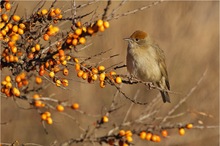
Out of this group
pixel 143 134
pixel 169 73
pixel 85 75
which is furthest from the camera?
pixel 169 73

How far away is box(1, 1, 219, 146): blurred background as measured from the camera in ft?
28.3

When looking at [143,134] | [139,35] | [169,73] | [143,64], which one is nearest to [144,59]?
[143,64]

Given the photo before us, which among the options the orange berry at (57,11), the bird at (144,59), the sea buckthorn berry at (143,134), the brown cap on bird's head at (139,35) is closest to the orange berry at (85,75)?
the orange berry at (57,11)

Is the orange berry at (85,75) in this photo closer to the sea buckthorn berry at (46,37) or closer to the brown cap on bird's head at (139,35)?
the sea buckthorn berry at (46,37)

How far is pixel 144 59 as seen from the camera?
6590 millimetres

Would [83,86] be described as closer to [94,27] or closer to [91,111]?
[91,111]

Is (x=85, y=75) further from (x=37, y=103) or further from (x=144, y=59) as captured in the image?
(x=144, y=59)

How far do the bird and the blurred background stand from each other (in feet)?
5.04

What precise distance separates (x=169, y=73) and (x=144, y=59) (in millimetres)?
3126

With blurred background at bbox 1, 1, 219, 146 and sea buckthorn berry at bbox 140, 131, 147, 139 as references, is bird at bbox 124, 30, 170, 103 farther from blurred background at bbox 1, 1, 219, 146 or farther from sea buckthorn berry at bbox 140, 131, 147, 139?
sea buckthorn berry at bbox 140, 131, 147, 139

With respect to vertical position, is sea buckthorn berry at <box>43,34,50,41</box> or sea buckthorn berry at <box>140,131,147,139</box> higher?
sea buckthorn berry at <box>43,34,50,41</box>

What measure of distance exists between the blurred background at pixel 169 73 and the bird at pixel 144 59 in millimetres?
1536

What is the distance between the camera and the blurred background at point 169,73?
28.3 ft

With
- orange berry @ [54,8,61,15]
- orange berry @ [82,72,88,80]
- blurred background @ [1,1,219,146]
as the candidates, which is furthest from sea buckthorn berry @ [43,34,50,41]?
blurred background @ [1,1,219,146]
